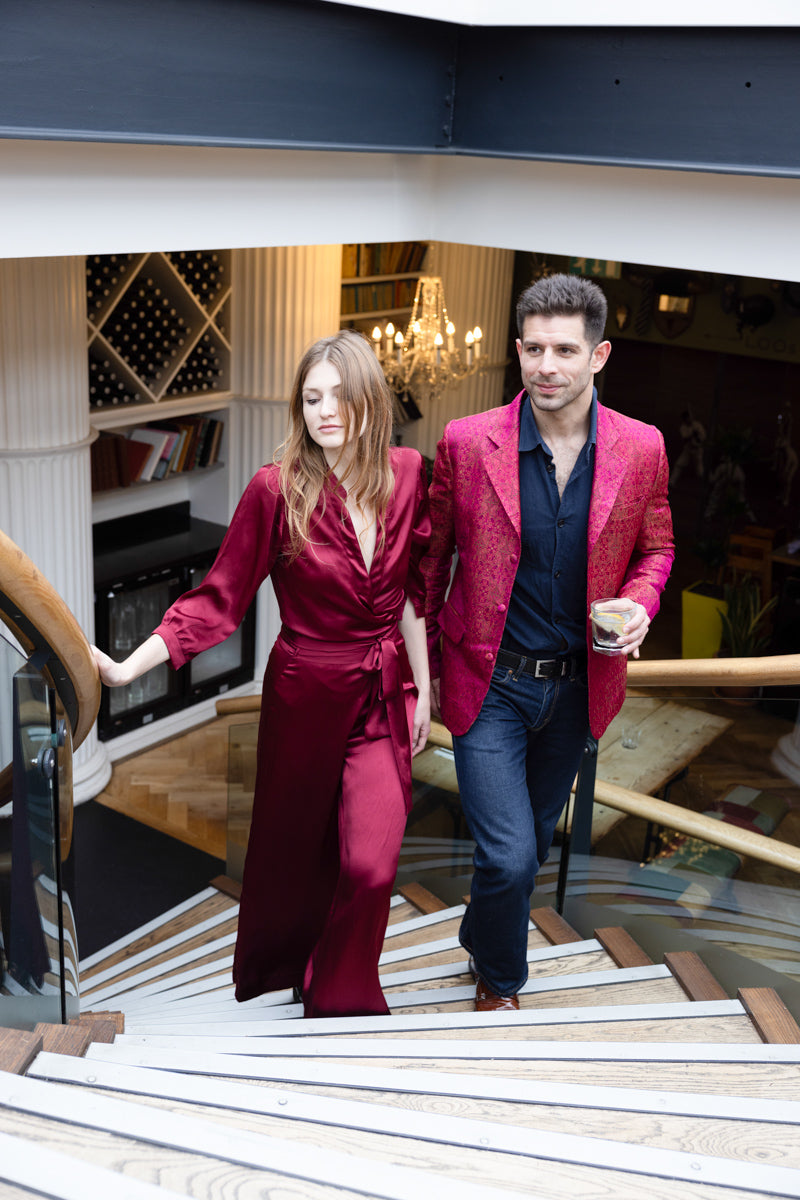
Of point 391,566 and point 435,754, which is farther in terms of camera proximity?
point 435,754

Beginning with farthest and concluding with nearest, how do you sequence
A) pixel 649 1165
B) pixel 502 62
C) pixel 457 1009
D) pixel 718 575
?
pixel 718 575 → pixel 502 62 → pixel 457 1009 → pixel 649 1165

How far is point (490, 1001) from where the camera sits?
2648mm

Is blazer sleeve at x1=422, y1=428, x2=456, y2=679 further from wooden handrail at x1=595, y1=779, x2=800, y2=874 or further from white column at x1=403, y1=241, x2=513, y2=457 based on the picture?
white column at x1=403, y1=241, x2=513, y2=457

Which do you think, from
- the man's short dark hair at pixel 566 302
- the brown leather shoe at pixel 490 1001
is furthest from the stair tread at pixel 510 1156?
the man's short dark hair at pixel 566 302

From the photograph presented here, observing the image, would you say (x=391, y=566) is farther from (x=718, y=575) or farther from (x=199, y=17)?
(x=718, y=575)

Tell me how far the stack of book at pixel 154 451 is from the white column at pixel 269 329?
0.16 metres

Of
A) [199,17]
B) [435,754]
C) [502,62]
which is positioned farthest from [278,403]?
[435,754]

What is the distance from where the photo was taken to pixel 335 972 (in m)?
2.53

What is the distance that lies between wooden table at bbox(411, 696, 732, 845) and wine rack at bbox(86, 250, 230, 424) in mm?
3931

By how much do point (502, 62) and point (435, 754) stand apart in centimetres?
247

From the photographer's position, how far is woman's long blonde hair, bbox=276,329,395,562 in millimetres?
2283

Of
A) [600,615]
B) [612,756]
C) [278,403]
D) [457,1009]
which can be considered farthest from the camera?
[278,403]

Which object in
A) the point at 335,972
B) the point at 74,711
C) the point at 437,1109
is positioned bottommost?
the point at 335,972

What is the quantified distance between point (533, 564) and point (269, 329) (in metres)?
4.71
